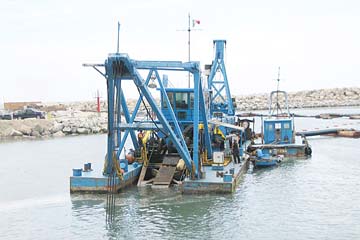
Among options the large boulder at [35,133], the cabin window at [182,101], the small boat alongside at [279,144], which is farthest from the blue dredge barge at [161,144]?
the large boulder at [35,133]

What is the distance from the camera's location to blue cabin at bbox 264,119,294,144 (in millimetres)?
34125

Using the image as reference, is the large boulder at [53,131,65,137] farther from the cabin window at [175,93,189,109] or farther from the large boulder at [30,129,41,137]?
the cabin window at [175,93,189,109]

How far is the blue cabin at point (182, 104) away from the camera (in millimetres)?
24531

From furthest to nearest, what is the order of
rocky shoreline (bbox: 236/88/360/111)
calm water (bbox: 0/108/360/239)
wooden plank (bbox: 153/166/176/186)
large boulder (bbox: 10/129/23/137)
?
rocky shoreline (bbox: 236/88/360/111)
large boulder (bbox: 10/129/23/137)
wooden plank (bbox: 153/166/176/186)
calm water (bbox: 0/108/360/239)

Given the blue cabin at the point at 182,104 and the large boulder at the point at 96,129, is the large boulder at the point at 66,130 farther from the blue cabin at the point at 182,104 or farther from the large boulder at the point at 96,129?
the blue cabin at the point at 182,104

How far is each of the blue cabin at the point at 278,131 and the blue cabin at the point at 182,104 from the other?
11.2 meters

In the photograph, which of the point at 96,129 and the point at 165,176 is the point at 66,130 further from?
the point at 165,176

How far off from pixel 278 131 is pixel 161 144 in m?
12.6

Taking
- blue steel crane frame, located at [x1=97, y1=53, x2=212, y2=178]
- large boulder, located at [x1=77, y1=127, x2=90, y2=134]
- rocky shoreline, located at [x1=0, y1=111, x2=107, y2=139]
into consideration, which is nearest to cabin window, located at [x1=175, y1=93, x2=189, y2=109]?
blue steel crane frame, located at [x1=97, y1=53, x2=212, y2=178]

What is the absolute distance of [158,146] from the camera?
79.5 ft

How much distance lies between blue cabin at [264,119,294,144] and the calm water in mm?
6039

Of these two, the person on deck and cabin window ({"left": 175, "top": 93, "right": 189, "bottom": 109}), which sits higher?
cabin window ({"left": 175, "top": 93, "right": 189, "bottom": 109})

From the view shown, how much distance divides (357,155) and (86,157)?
17966mm

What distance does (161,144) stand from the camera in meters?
24.3
